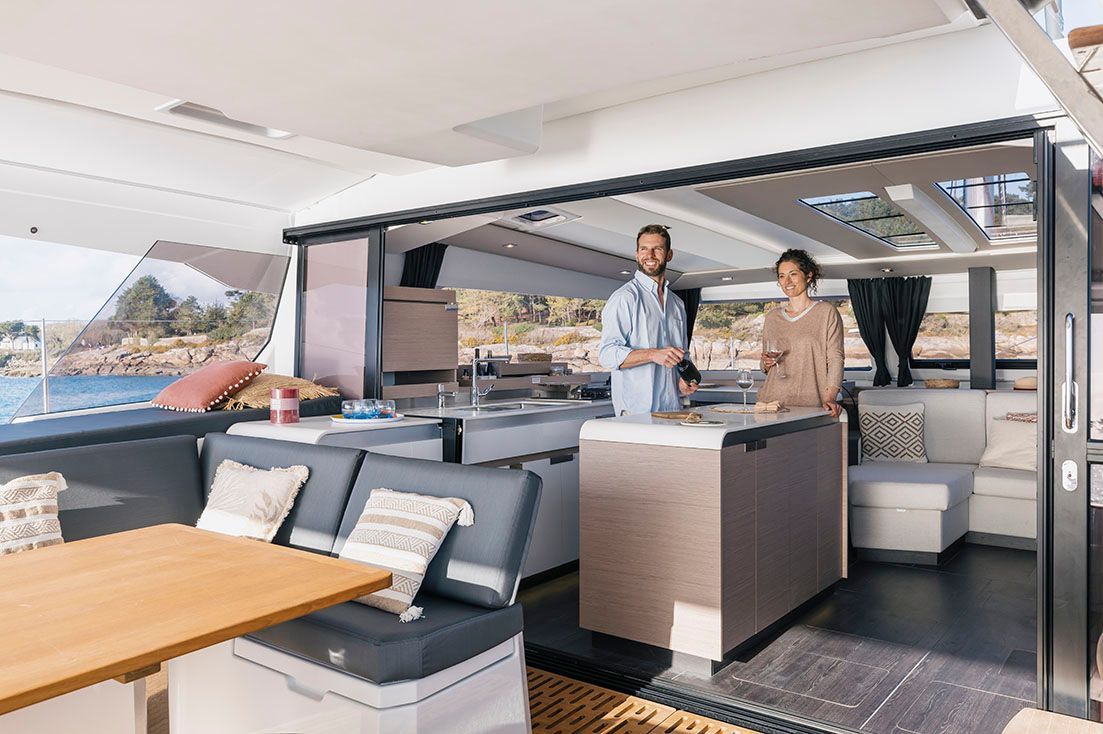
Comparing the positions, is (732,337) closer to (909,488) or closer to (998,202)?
(998,202)

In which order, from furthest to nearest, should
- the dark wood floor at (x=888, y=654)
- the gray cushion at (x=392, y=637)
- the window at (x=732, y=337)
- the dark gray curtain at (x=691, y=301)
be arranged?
1. the dark gray curtain at (x=691, y=301)
2. the window at (x=732, y=337)
3. the dark wood floor at (x=888, y=654)
4. the gray cushion at (x=392, y=637)

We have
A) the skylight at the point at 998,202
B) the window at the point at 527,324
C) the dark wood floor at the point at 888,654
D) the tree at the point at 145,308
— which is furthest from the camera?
the window at the point at 527,324

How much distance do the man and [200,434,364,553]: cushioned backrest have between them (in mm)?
1348

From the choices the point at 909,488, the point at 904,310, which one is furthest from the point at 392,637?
the point at 904,310

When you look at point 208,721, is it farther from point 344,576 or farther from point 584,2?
point 584,2

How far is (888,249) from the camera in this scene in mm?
8258

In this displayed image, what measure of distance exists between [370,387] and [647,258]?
2.07 meters

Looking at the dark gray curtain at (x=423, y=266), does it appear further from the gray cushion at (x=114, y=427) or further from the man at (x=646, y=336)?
the man at (x=646, y=336)

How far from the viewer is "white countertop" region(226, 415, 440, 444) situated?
3.91 m

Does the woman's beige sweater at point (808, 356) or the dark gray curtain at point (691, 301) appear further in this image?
the dark gray curtain at point (691, 301)

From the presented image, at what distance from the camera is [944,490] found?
482 cm

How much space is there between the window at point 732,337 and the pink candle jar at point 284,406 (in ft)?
24.8

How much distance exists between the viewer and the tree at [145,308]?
16.5 ft

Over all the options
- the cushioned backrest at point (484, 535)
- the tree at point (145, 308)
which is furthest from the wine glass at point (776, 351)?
the tree at point (145, 308)
